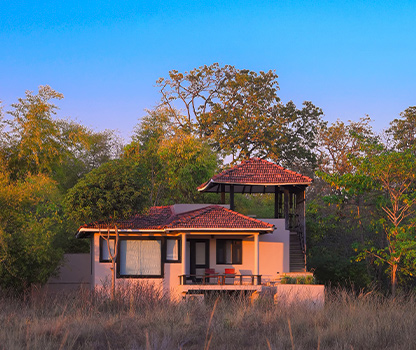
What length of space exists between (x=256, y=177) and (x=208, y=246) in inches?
148

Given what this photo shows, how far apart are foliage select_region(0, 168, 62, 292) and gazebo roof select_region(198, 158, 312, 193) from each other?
751 centimetres

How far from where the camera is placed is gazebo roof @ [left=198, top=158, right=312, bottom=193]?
26234mm

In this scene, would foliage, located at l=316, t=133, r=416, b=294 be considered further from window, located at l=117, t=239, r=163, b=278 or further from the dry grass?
the dry grass

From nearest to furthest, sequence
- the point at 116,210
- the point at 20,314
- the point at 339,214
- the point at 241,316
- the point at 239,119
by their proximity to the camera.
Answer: the point at 241,316, the point at 20,314, the point at 116,210, the point at 339,214, the point at 239,119

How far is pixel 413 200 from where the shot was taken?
2522cm

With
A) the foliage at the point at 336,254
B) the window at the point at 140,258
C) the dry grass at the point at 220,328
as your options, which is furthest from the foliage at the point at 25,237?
the foliage at the point at 336,254

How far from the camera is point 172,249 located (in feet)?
84.8

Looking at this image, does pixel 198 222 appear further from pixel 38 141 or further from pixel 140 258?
pixel 38 141

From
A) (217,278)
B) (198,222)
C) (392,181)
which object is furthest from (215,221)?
(392,181)

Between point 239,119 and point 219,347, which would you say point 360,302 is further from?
point 239,119

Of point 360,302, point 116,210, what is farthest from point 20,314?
point 116,210

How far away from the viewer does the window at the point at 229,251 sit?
86.6 ft

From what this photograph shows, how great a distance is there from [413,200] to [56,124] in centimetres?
2095

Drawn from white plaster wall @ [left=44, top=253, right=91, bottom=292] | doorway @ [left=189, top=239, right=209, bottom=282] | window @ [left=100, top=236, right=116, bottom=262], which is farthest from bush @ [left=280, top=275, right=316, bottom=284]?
white plaster wall @ [left=44, top=253, right=91, bottom=292]
